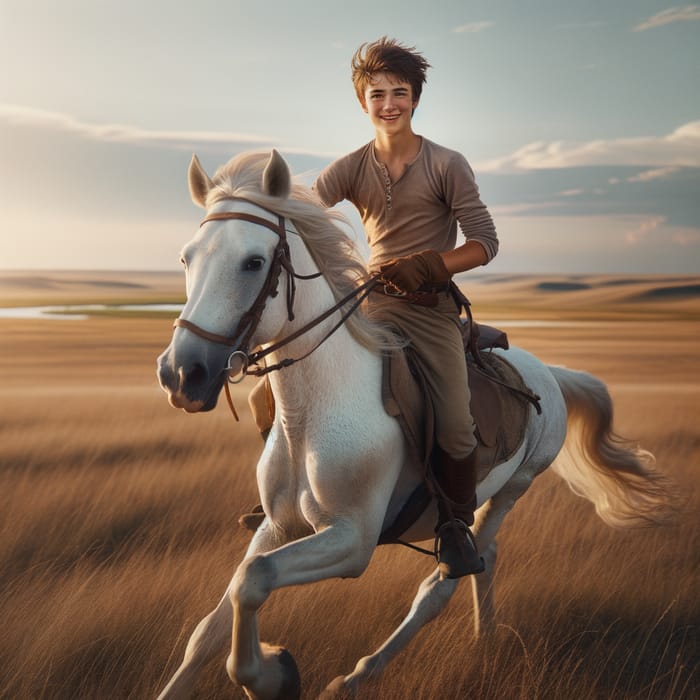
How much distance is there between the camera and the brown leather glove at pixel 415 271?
410 cm

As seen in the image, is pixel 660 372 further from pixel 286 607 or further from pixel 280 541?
pixel 280 541

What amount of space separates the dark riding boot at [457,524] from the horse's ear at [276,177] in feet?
5.56

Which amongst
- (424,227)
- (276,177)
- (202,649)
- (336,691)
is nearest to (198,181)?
(276,177)

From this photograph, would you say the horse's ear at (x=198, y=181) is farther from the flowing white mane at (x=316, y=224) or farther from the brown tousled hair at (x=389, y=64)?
the brown tousled hair at (x=389, y=64)

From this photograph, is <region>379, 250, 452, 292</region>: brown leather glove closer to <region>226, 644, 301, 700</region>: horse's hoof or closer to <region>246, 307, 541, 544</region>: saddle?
<region>246, 307, 541, 544</region>: saddle

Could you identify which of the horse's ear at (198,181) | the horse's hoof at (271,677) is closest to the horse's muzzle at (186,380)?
the horse's ear at (198,181)

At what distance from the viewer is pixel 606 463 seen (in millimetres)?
6766

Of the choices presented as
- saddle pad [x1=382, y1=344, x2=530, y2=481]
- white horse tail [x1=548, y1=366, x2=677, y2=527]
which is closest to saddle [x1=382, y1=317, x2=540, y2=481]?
saddle pad [x1=382, y1=344, x2=530, y2=481]

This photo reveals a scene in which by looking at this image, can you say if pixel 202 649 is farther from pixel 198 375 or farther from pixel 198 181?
pixel 198 181

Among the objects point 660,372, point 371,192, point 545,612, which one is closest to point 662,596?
point 545,612

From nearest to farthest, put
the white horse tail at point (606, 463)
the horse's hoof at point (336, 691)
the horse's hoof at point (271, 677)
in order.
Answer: the horse's hoof at point (271, 677) < the horse's hoof at point (336, 691) < the white horse tail at point (606, 463)

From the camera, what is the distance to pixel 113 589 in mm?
6191

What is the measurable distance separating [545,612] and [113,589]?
323 cm

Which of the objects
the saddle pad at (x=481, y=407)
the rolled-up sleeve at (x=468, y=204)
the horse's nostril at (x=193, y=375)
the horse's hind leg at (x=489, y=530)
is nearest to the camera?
the horse's nostril at (x=193, y=375)
